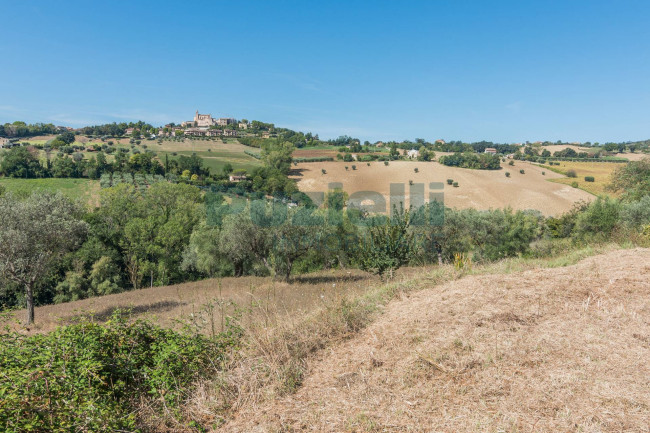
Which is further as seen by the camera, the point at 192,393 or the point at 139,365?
the point at 139,365

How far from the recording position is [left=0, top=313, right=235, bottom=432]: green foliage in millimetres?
3684

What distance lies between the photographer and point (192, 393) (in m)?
4.71

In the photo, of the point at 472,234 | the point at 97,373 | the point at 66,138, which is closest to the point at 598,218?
the point at 472,234

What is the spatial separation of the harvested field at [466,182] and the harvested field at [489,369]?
52640 mm

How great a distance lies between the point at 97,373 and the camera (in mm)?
4562

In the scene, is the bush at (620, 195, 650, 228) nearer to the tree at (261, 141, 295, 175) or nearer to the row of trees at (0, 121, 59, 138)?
the tree at (261, 141, 295, 175)

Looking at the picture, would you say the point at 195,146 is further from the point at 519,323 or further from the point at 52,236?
the point at 519,323

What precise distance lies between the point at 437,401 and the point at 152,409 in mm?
3713

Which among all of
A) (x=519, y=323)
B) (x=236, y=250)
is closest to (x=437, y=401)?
(x=519, y=323)

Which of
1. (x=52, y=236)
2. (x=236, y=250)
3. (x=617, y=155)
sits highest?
(x=617, y=155)

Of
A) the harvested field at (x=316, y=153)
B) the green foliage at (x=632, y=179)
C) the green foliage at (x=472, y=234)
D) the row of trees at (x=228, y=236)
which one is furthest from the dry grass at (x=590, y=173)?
the harvested field at (x=316, y=153)

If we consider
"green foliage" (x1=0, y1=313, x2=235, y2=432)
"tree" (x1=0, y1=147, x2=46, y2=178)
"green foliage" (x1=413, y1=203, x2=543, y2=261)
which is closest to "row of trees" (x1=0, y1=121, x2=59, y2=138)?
"tree" (x1=0, y1=147, x2=46, y2=178)

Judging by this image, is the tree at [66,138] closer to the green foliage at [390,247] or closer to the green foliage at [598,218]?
the green foliage at [390,247]

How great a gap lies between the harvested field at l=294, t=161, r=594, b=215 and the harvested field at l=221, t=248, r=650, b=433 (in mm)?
52640
